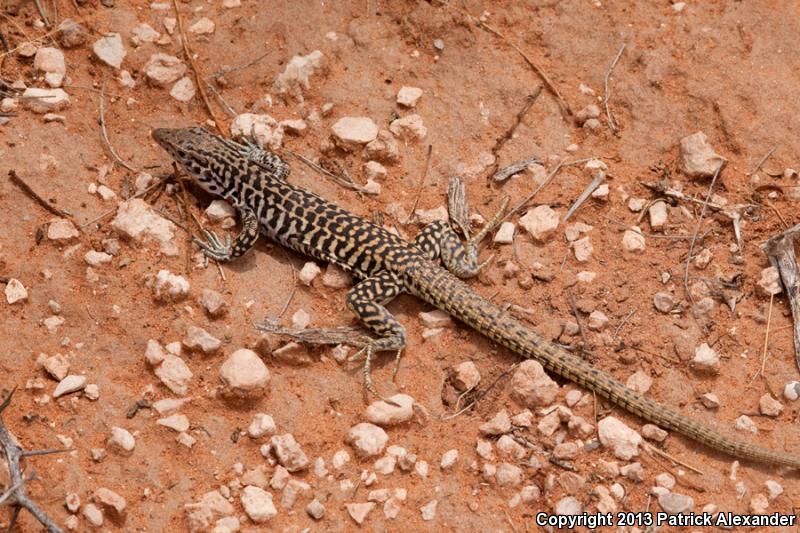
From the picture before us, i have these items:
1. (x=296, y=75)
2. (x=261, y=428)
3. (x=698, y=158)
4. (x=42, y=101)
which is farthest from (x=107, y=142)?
(x=698, y=158)

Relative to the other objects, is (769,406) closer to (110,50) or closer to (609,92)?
(609,92)

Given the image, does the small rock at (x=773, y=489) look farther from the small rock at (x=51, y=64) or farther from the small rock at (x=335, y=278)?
the small rock at (x=51, y=64)

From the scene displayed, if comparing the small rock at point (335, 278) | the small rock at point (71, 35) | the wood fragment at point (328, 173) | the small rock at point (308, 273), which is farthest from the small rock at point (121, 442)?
the small rock at point (71, 35)

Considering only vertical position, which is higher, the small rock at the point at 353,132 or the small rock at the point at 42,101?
the small rock at the point at 353,132

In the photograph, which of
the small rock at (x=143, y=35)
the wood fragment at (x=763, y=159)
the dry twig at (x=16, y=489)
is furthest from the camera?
the small rock at (x=143, y=35)

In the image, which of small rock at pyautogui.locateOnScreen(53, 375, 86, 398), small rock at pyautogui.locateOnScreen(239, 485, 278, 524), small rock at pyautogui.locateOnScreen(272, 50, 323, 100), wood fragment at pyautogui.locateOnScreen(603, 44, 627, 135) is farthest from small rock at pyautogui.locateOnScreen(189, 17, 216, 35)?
small rock at pyautogui.locateOnScreen(239, 485, 278, 524)

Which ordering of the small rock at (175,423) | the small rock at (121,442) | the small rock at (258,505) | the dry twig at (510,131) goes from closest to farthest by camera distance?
the small rock at (258,505), the small rock at (121,442), the small rock at (175,423), the dry twig at (510,131)
